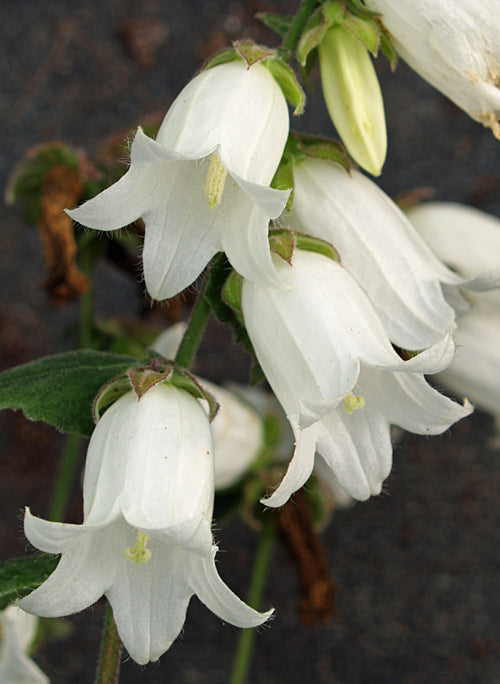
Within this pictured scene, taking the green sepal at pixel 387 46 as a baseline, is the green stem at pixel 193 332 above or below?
below

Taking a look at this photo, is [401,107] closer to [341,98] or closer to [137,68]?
[137,68]

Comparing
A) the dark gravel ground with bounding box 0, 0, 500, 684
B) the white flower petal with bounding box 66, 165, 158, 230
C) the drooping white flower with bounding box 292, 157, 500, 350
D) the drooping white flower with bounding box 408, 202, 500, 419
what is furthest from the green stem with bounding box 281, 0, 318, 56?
the dark gravel ground with bounding box 0, 0, 500, 684

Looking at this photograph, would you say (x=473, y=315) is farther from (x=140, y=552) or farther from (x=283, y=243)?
(x=140, y=552)

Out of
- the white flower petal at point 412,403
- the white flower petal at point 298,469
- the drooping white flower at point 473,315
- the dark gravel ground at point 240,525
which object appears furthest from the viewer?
the dark gravel ground at point 240,525

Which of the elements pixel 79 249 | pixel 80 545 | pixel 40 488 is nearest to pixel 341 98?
pixel 80 545

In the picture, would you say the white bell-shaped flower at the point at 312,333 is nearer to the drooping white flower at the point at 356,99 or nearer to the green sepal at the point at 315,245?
the green sepal at the point at 315,245

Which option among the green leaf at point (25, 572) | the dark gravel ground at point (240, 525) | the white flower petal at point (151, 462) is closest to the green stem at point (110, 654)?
the green leaf at point (25, 572)

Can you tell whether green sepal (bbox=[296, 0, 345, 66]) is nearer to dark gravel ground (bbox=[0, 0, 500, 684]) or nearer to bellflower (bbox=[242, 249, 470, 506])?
bellflower (bbox=[242, 249, 470, 506])

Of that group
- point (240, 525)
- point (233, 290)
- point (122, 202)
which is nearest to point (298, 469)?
point (233, 290)
